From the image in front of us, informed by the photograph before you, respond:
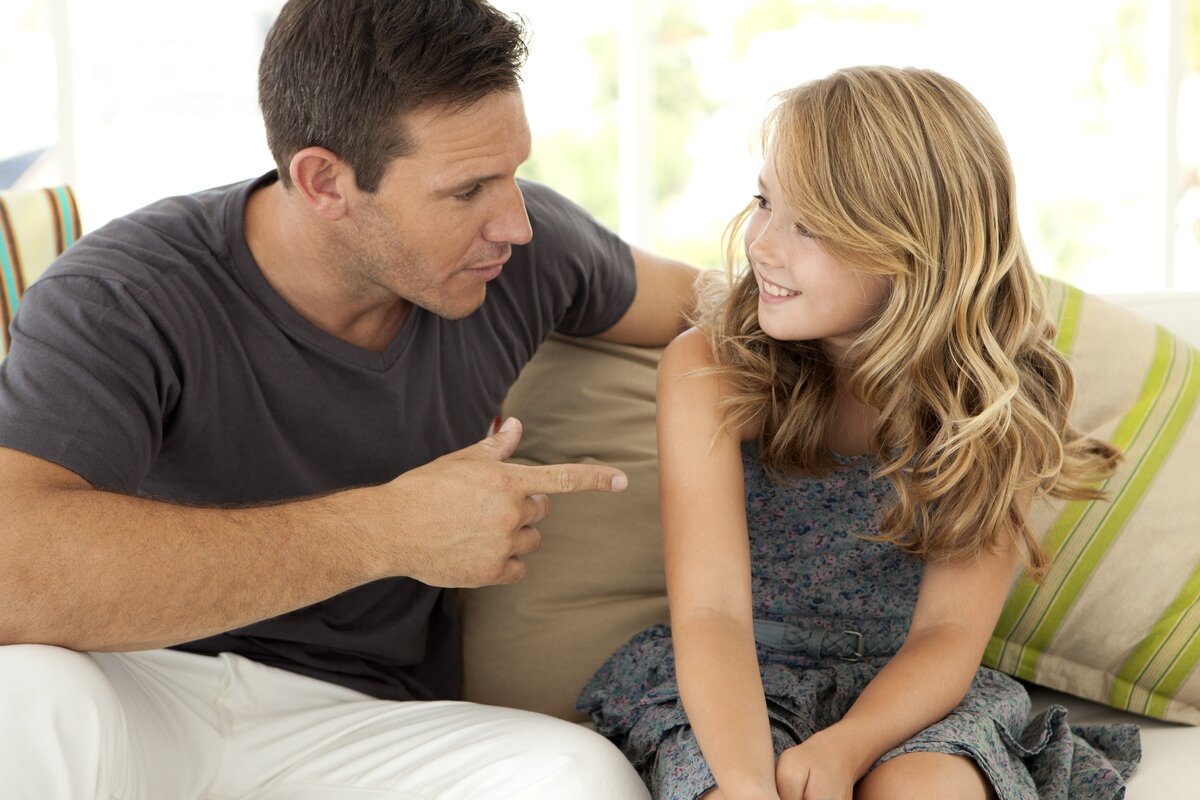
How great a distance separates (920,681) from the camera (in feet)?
4.25

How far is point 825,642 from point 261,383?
0.74 m

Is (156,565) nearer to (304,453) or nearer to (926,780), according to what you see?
(304,453)

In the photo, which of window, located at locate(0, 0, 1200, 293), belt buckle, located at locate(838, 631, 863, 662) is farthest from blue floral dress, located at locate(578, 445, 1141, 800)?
window, located at locate(0, 0, 1200, 293)

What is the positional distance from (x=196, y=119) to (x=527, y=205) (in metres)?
1.70

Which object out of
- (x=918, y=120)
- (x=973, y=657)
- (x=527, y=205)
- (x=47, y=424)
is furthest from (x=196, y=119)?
(x=973, y=657)

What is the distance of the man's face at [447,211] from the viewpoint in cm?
141

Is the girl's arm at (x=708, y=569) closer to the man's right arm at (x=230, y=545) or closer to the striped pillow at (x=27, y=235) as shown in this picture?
the man's right arm at (x=230, y=545)

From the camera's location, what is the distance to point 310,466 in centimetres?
149

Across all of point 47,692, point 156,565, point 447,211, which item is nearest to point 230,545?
point 156,565

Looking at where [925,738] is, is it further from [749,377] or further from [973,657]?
[749,377]

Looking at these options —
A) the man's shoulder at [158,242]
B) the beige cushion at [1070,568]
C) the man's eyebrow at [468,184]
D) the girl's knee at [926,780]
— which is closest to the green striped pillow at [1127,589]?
the beige cushion at [1070,568]

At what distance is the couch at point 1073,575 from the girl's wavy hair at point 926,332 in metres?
0.16

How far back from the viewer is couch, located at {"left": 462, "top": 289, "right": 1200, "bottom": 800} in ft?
5.18

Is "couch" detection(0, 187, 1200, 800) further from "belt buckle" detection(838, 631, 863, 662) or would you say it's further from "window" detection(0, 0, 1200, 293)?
"window" detection(0, 0, 1200, 293)
